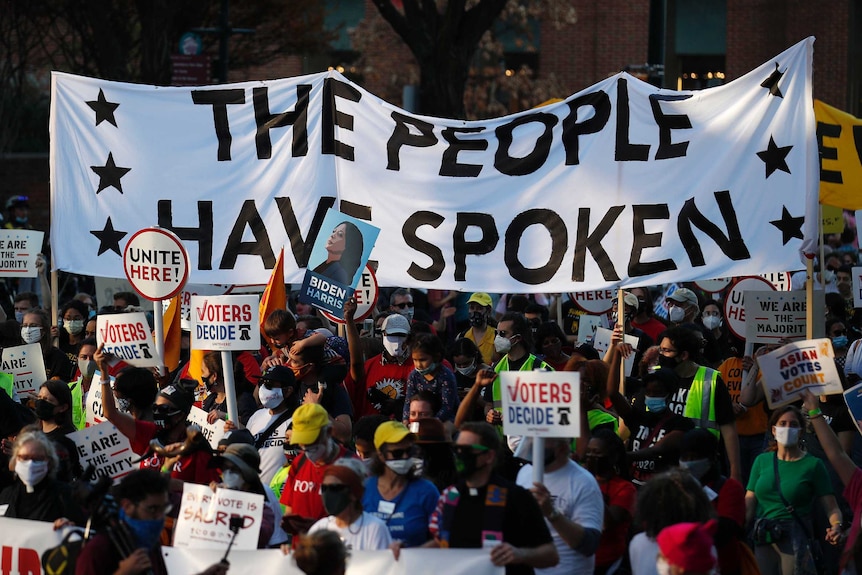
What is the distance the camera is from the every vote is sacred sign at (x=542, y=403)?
21.8 ft

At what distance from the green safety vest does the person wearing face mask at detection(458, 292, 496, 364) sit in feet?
12.6

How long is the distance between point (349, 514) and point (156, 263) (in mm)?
3876

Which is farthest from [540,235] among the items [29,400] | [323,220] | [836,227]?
[836,227]

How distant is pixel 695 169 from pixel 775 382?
7.51 feet

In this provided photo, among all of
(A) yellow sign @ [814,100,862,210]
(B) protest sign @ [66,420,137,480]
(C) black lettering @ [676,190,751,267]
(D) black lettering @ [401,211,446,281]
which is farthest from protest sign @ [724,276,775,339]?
(B) protest sign @ [66,420,137,480]

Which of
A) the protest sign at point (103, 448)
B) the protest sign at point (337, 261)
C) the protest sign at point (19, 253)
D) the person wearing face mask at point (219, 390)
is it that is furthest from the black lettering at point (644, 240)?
the protest sign at point (19, 253)

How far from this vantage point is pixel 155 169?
10820 millimetres

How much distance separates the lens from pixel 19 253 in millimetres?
13508

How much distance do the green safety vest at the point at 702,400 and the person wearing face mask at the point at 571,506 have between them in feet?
6.40

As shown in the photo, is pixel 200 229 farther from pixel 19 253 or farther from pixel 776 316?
pixel 776 316

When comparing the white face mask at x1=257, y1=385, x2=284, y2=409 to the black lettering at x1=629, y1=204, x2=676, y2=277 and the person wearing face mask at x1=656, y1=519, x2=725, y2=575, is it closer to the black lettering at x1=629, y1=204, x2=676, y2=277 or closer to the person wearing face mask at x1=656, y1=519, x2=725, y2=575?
the black lettering at x1=629, y1=204, x2=676, y2=277

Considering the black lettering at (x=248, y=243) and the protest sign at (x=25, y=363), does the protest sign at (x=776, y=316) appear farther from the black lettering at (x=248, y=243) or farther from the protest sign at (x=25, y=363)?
Answer: the protest sign at (x=25, y=363)

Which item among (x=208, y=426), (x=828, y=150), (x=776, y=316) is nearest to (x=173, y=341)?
(x=208, y=426)

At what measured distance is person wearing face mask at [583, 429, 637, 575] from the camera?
7.25 meters
